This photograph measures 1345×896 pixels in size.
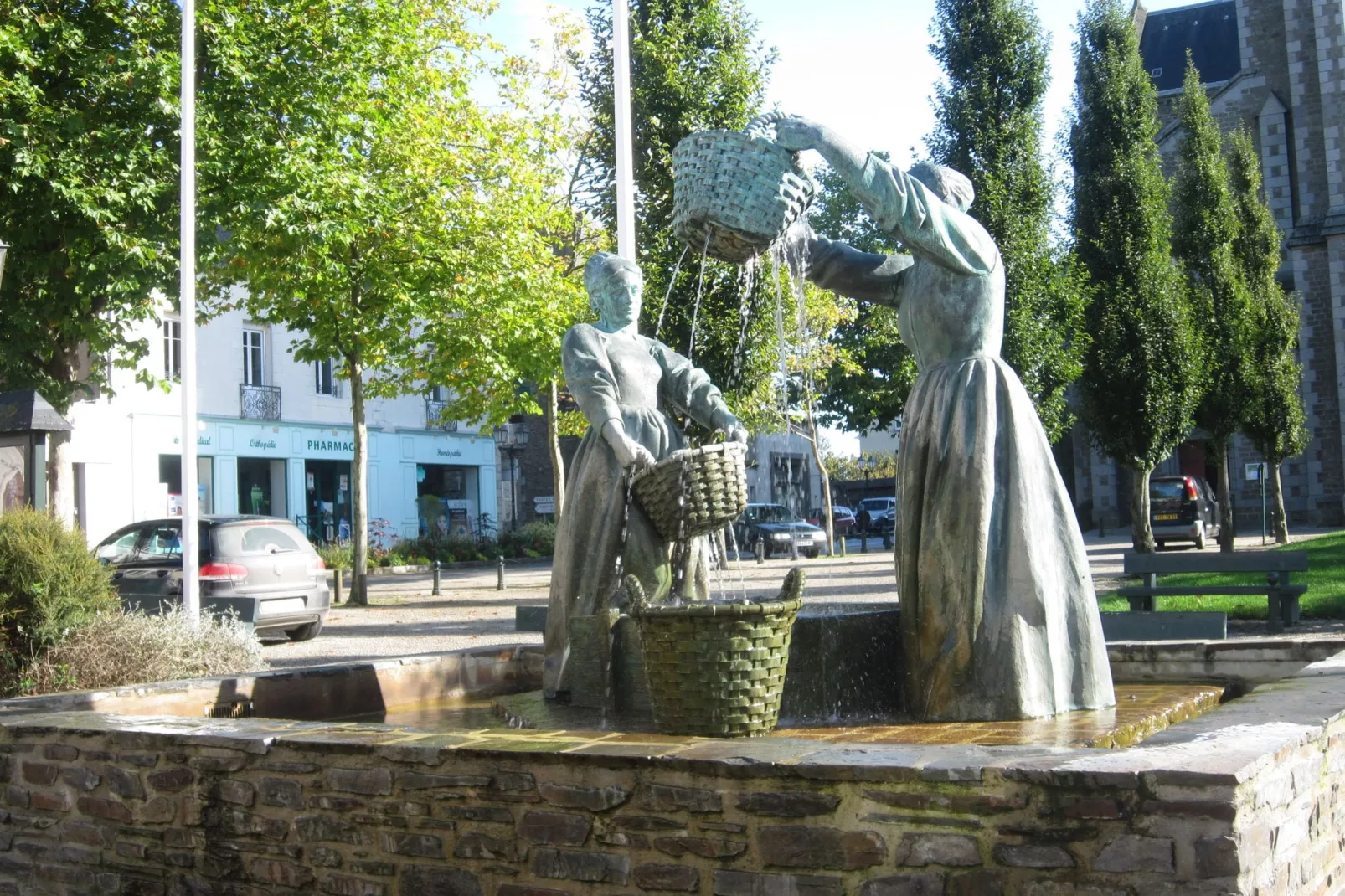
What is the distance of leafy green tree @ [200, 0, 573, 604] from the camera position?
1625 cm

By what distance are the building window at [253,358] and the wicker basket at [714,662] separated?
33250 millimetres

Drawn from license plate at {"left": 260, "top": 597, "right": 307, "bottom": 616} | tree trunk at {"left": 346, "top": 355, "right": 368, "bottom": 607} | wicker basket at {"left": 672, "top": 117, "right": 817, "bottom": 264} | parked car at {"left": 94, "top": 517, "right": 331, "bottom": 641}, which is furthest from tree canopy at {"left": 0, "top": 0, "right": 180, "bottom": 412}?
wicker basket at {"left": 672, "top": 117, "right": 817, "bottom": 264}

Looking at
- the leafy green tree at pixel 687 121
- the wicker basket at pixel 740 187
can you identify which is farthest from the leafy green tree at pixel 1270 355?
the wicker basket at pixel 740 187

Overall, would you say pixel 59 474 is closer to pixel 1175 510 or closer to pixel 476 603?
pixel 476 603

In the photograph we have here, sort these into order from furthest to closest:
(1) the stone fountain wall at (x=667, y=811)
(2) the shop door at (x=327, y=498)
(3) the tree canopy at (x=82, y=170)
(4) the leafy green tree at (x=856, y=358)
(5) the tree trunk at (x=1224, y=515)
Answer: (4) the leafy green tree at (x=856, y=358) → (2) the shop door at (x=327, y=498) → (5) the tree trunk at (x=1224, y=515) → (3) the tree canopy at (x=82, y=170) → (1) the stone fountain wall at (x=667, y=811)

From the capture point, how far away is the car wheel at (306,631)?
52.5 ft

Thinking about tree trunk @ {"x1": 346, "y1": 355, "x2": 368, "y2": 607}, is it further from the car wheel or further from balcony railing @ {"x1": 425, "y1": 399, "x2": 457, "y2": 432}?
balcony railing @ {"x1": 425, "y1": 399, "x2": 457, "y2": 432}

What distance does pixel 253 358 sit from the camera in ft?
118

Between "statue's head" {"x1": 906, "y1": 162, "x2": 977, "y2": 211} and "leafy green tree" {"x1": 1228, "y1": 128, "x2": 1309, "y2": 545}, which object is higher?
"leafy green tree" {"x1": 1228, "y1": 128, "x2": 1309, "y2": 545}

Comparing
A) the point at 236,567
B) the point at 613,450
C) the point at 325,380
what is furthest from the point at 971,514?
the point at 325,380

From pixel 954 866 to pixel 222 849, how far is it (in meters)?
2.46

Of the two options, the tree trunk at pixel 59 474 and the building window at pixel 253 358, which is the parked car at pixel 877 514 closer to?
the building window at pixel 253 358

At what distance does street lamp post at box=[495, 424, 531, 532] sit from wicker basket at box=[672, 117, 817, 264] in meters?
37.9

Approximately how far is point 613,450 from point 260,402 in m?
31.7
